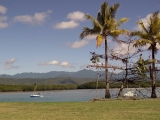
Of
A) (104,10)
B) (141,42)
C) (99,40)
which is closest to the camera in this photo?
(99,40)

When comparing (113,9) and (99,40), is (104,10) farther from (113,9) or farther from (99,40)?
(99,40)

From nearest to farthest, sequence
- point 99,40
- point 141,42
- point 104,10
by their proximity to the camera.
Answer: point 99,40
point 141,42
point 104,10

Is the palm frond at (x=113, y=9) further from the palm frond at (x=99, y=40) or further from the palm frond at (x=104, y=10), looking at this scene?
the palm frond at (x=99, y=40)

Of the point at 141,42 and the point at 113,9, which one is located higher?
the point at 113,9

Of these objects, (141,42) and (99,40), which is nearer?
(99,40)

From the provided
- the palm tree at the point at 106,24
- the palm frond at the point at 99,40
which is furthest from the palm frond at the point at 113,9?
the palm frond at the point at 99,40

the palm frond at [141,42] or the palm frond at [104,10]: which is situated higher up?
the palm frond at [104,10]

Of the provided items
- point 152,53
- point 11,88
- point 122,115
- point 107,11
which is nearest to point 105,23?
point 107,11

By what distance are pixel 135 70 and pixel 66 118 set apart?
1642 cm

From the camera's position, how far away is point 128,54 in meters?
28.9

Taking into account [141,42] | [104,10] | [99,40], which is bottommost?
[141,42]

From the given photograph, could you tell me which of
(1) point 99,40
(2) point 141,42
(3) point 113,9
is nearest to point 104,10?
(3) point 113,9

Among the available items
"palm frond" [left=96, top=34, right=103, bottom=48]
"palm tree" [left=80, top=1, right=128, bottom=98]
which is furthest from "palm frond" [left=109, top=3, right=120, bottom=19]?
"palm frond" [left=96, top=34, right=103, bottom=48]

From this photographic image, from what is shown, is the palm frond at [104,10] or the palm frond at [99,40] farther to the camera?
the palm frond at [104,10]
